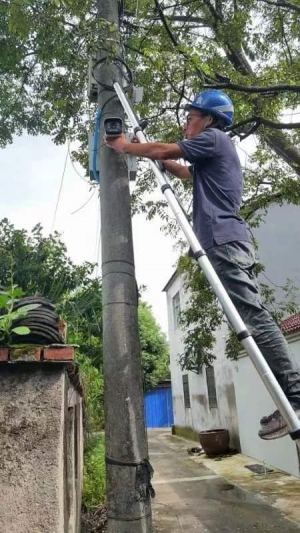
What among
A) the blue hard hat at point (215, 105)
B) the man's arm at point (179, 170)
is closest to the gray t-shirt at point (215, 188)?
the blue hard hat at point (215, 105)

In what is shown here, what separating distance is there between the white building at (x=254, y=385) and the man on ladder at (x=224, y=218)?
6.33 meters

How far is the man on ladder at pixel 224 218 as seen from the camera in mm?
1840

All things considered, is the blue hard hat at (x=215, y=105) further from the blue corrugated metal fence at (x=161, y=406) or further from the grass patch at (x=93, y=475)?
the blue corrugated metal fence at (x=161, y=406)

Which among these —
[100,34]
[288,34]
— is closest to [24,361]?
[100,34]

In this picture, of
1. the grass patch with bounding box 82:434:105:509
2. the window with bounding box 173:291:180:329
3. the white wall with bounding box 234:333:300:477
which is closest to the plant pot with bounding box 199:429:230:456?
the white wall with bounding box 234:333:300:477

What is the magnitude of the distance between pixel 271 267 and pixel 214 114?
10.6 metres

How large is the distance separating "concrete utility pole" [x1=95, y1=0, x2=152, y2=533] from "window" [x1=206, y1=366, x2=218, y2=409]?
42.1 feet

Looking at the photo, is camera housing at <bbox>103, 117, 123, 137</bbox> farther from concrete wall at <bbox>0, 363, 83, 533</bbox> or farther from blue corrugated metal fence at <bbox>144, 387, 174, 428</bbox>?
blue corrugated metal fence at <bbox>144, 387, 174, 428</bbox>

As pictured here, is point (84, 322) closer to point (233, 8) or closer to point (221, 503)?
point (221, 503)

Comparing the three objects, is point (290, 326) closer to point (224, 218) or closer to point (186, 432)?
point (224, 218)

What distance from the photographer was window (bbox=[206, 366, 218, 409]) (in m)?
14.7

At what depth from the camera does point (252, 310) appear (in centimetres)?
190

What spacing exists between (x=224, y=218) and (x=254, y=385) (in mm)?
9337

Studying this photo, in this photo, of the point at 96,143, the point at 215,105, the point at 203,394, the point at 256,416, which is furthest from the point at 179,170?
the point at 203,394
